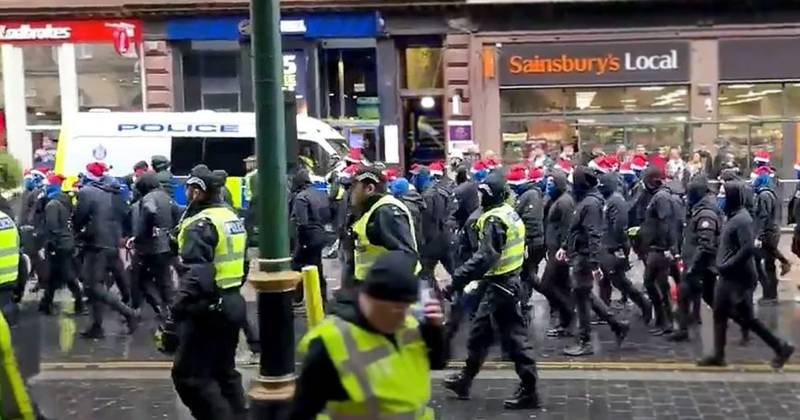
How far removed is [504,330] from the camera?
869cm

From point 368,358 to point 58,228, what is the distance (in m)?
9.43

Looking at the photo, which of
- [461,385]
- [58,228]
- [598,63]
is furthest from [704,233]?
[598,63]

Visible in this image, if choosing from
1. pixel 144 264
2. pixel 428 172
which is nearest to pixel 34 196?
pixel 144 264

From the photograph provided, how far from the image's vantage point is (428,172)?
15461 millimetres

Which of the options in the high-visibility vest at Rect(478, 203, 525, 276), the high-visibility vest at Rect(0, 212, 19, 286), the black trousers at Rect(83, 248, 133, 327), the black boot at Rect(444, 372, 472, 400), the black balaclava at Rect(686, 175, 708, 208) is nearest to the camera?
the high-visibility vest at Rect(0, 212, 19, 286)

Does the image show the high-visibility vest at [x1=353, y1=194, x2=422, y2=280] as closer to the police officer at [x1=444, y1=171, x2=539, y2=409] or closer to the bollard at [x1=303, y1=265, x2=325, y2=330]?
the bollard at [x1=303, y1=265, x2=325, y2=330]

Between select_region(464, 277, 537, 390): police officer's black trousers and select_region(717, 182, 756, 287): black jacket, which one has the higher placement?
select_region(717, 182, 756, 287): black jacket

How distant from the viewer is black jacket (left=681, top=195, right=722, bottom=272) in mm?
10406

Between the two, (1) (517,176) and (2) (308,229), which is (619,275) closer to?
(1) (517,176)

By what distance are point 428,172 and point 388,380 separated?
11.5 m

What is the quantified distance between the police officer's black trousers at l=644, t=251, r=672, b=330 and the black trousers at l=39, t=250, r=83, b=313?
6.48 m

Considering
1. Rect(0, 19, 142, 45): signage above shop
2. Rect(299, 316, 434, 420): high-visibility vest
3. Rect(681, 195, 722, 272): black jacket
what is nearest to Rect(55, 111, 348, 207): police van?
Rect(0, 19, 142, 45): signage above shop

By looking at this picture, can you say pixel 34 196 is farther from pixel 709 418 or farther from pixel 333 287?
pixel 709 418

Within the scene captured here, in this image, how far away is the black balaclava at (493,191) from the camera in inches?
343
